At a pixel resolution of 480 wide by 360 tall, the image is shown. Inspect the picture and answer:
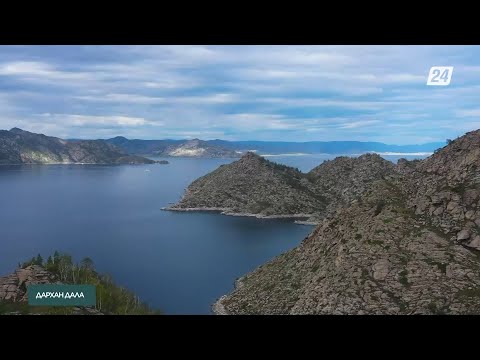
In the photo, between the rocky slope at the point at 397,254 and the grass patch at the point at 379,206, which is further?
the grass patch at the point at 379,206

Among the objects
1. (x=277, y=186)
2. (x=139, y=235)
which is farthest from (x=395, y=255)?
(x=277, y=186)

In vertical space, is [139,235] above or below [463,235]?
below

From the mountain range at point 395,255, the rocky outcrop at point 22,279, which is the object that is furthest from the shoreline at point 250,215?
the rocky outcrop at point 22,279

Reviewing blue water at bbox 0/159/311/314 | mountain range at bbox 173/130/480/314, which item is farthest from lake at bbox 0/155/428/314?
mountain range at bbox 173/130/480/314

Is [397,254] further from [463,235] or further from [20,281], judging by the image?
[20,281]

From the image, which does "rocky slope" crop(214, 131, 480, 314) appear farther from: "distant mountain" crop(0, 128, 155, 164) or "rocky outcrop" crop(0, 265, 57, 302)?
"distant mountain" crop(0, 128, 155, 164)

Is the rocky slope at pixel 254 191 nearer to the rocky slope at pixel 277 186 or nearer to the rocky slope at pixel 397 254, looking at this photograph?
the rocky slope at pixel 277 186
